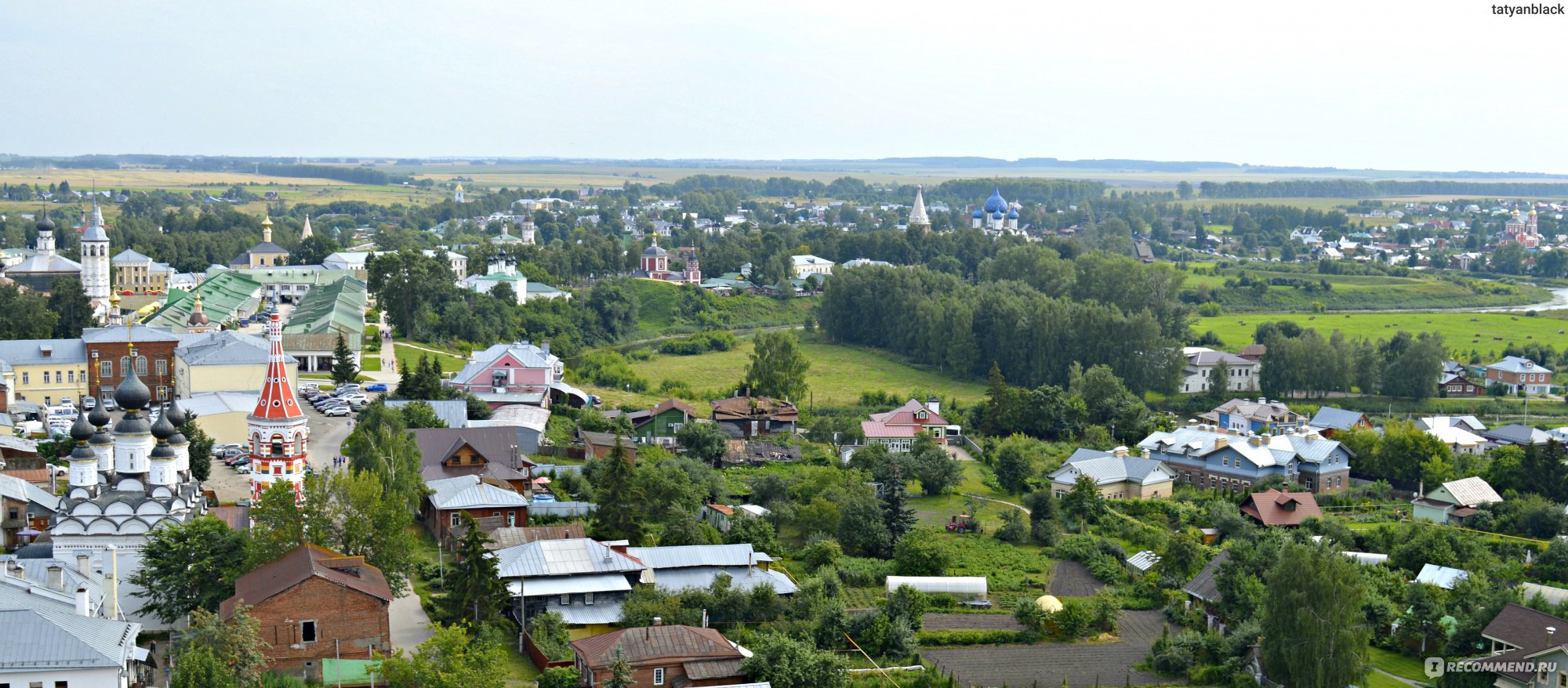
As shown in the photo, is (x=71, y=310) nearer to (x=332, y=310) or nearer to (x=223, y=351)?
(x=332, y=310)

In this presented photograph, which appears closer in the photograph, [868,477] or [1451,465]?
[868,477]

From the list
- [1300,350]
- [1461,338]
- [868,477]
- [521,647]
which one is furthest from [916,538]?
[1461,338]

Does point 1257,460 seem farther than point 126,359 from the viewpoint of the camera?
No

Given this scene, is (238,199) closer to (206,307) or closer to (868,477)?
(206,307)

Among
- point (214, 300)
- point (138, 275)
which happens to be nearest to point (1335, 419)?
point (214, 300)

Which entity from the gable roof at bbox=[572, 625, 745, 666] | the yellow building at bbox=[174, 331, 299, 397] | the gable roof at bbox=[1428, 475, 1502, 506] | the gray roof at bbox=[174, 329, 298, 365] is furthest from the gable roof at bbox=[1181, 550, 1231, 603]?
the gray roof at bbox=[174, 329, 298, 365]

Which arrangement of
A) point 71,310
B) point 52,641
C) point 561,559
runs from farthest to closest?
1. point 71,310
2. point 561,559
3. point 52,641
